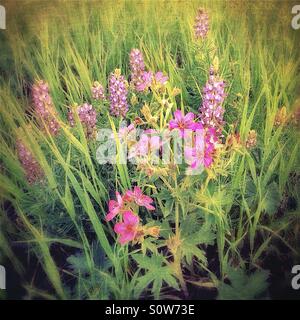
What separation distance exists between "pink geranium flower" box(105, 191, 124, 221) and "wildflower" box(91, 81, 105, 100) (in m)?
0.44

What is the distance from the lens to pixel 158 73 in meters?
2.11

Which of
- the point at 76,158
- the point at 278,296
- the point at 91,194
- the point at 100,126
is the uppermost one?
the point at 100,126

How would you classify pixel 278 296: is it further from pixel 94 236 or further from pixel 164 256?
pixel 94 236

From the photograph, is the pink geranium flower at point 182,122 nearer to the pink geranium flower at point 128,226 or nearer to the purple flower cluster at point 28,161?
the pink geranium flower at point 128,226

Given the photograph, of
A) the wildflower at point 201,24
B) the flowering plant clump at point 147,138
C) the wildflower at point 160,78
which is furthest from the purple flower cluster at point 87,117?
the wildflower at point 201,24

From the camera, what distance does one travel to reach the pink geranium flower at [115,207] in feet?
6.98

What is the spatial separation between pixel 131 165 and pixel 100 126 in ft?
0.74

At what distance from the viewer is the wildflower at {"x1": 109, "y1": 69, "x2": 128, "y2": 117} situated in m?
2.11

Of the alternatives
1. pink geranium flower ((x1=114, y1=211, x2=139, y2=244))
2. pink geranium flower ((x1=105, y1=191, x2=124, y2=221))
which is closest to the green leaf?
pink geranium flower ((x1=114, y1=211, x2=139, y2=244))

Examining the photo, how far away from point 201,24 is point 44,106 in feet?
2.61

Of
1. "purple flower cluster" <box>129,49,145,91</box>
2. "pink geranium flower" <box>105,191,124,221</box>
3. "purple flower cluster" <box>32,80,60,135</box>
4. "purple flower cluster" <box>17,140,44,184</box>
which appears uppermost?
"purple flower cluster" <box>129,49,145,91</box>

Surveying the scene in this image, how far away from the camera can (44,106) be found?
2.10 metres

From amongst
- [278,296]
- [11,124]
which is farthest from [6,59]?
[278,296]

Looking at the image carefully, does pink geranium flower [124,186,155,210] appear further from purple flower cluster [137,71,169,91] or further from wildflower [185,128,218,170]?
→ purple flower cluster [137,71,169,91]
